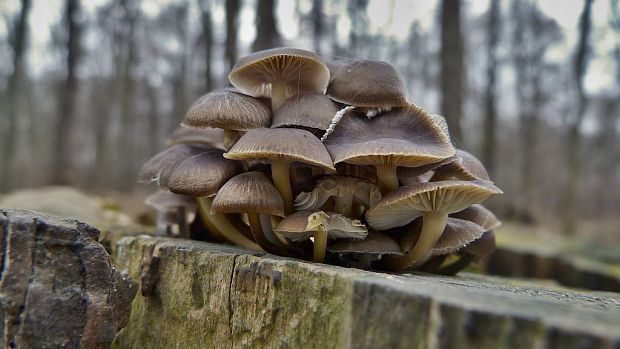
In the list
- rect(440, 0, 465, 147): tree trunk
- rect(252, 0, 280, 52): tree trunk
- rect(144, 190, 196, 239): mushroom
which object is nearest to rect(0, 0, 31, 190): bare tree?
rect(252, 0, 280, 52): tree trunk

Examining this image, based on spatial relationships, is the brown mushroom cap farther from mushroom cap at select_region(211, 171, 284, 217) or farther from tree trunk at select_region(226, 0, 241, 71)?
tree trunk at select_region(226, 0, 241, 71)

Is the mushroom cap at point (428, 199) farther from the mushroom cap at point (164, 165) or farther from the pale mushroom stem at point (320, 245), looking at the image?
the mushroom cap at point (164, 165)

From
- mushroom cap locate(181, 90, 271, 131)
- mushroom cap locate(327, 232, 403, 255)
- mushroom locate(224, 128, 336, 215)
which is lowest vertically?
mushroom cap locate(327, 232, 403, 255)

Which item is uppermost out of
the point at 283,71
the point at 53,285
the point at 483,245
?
the point at 283,71

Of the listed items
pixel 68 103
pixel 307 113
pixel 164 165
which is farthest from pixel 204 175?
pixel 68 103

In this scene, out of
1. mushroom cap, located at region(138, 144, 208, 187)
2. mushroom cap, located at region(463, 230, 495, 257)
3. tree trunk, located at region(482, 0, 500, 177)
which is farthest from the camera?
tree trunk, located at region(482, 0, 500, 177)

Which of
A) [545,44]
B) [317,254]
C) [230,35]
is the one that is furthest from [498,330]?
[545,44]

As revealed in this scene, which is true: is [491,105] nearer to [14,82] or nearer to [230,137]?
[230,137]

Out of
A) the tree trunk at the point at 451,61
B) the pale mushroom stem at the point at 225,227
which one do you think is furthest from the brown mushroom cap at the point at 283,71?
the tree trunk at the point at 451,61

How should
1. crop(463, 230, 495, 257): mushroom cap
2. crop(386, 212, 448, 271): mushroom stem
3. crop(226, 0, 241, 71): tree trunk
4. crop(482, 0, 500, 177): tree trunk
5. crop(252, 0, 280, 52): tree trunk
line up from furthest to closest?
crop(482, 0, 500, 177): tree trunk
crop(226, 0, 241, 71): tree trunk
crop(252, 0, 280, 52): tree trunk
crop(463, 230, 495, 257): mushroom cap
crop(386, 212, 448, 271): mushroom stem
